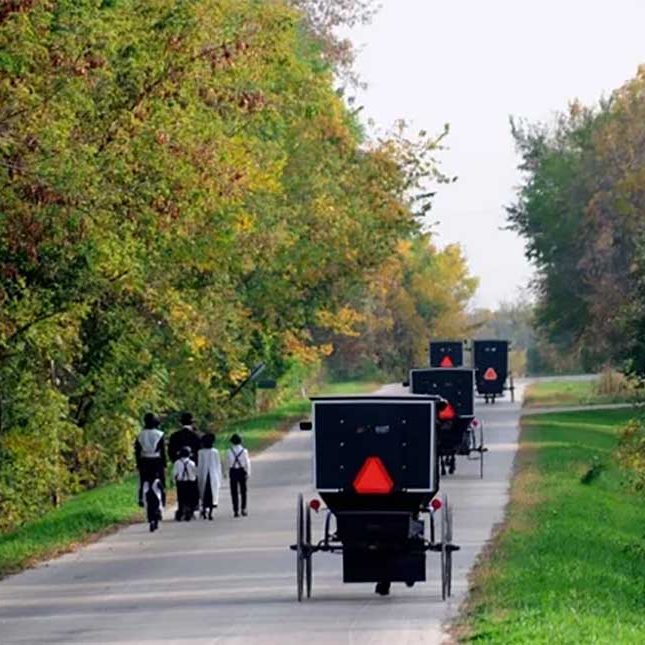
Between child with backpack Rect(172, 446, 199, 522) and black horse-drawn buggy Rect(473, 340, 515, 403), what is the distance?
1628 inches

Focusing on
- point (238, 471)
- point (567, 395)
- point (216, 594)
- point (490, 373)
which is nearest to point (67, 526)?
point (238, 471)

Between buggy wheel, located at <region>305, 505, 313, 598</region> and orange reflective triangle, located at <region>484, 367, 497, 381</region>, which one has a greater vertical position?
orange reflective triangle, located at <region>484, 367, 497, 381</region>

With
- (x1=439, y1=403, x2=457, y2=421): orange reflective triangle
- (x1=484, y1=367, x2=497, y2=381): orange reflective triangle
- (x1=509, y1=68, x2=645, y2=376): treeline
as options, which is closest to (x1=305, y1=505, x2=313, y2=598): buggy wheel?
(x1=439, y1=403, x2=457, y2=421): orange reflective triangle

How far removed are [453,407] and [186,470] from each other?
9.99 metres

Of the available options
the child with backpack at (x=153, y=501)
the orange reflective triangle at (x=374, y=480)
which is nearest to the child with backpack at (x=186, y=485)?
the child with backpack at (x=153, y=501)

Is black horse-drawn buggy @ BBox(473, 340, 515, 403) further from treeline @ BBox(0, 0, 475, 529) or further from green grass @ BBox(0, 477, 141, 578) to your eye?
green grass @ BBox(0, 477, 141, 578)

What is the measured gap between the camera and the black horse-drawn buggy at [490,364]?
256 feet

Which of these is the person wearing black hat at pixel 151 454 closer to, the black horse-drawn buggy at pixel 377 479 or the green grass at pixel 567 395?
the black horse-drawn buggy at pixel 377 479

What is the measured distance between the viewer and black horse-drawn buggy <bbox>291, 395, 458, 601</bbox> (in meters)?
23.2

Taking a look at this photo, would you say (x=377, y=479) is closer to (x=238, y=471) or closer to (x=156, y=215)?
(x=156, y=215)

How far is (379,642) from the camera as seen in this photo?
20.1m

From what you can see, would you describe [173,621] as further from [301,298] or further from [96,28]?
[301,298]

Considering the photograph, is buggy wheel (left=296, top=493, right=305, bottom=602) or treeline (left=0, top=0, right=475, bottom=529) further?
treeline (left=0, top=0, right=475, bottom=529)

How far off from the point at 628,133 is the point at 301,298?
17017mm
